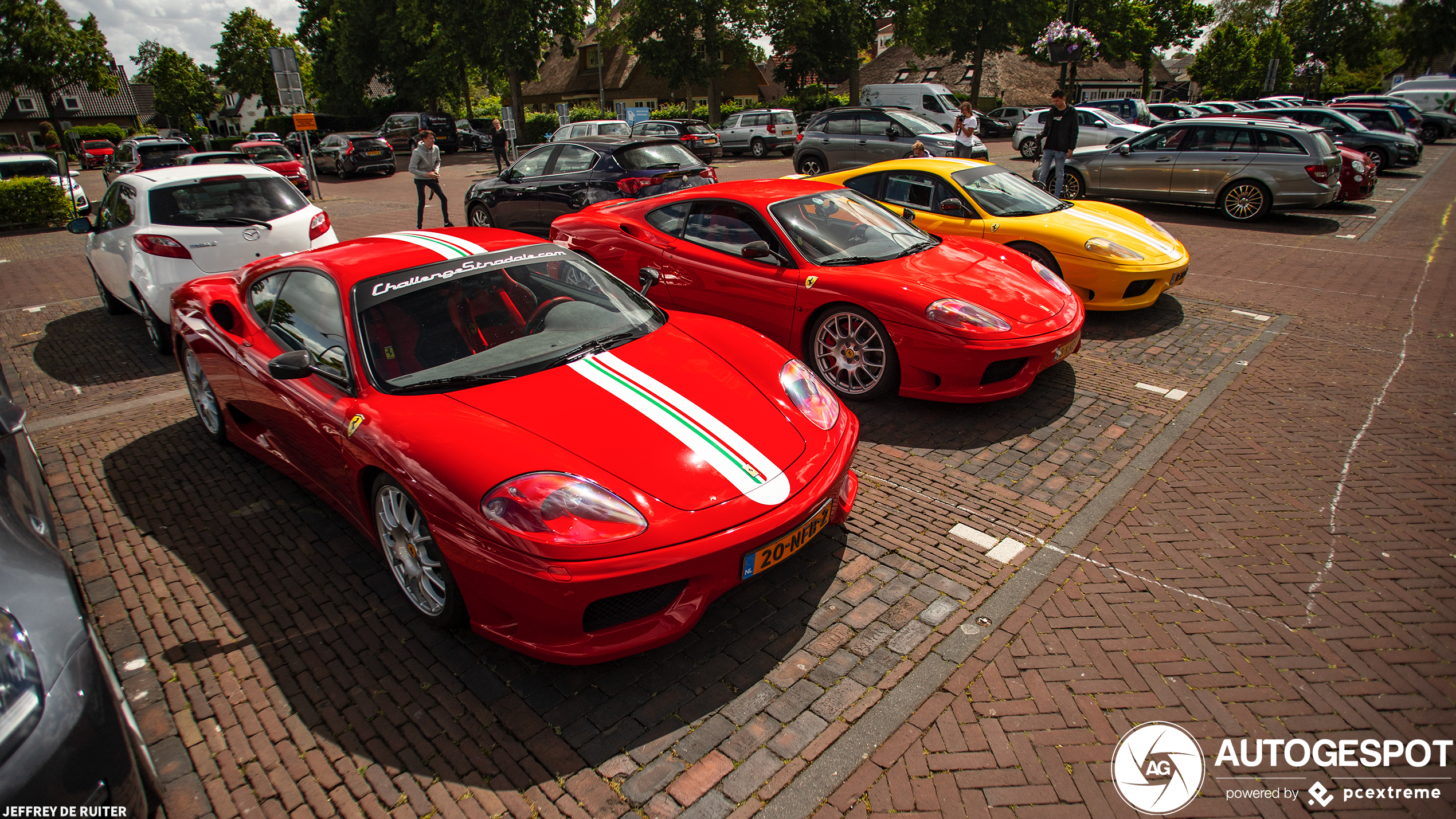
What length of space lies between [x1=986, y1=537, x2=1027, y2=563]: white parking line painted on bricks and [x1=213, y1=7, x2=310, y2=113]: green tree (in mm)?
71058

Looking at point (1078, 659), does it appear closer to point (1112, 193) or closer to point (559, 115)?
point (1112, 193)

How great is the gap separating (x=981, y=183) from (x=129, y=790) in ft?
24.9

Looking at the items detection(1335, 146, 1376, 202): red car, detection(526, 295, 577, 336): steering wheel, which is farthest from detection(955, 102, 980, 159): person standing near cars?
detection(526, 295, 577, 336): steering wheel

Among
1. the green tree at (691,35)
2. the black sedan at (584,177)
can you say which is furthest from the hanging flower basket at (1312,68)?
the black sedan at (584,177)

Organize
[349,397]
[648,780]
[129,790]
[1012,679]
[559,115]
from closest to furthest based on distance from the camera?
[129,790], [648,780], [1012,679], [349,397], [559,115]

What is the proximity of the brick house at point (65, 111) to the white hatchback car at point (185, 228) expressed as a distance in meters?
70.5

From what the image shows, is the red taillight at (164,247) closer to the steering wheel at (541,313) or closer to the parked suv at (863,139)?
the steering wheel at (541,313)

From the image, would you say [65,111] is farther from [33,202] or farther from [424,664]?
[424,664]

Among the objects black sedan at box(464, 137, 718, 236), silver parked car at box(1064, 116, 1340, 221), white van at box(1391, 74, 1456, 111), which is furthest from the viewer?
white van at box(1391, 74, 1456, 111)

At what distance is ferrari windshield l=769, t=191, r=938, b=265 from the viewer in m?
5.36

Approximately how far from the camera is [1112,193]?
532 inches

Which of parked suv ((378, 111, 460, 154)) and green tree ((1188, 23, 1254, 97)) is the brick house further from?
green tree ((1188, 23, 1254, 97))

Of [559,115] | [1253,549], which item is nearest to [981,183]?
[1253,549]

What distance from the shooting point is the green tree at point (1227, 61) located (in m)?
45.7
